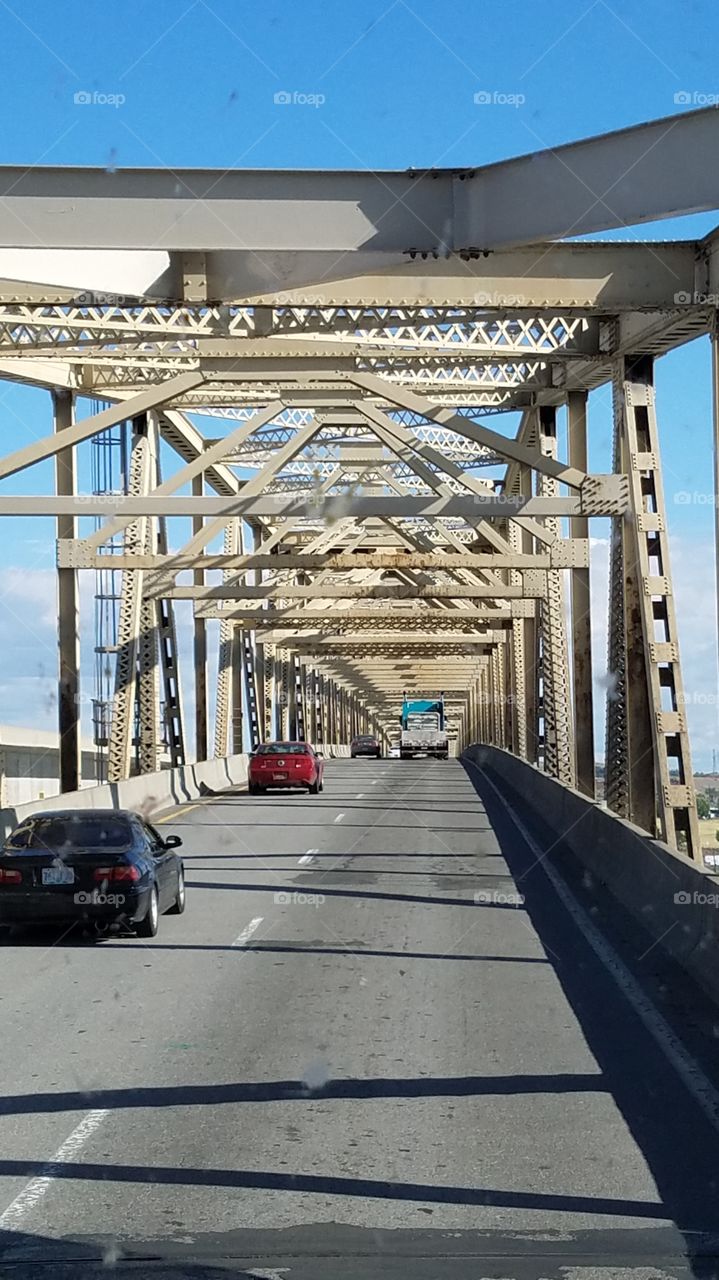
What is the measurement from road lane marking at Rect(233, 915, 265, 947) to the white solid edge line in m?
3.25

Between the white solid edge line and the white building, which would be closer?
the white solid edge line

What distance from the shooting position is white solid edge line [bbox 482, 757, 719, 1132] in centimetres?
895

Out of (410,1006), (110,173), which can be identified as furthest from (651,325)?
(410,1006)

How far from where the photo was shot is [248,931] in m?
16.0

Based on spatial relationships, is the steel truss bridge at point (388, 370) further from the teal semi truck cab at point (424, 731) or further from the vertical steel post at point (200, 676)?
the teal semi truck cab at point (424, 731)

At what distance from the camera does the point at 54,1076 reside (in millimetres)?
9453

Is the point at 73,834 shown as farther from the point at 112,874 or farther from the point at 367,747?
the point at 367,747

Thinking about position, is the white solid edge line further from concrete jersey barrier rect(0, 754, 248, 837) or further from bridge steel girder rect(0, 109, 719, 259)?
concrete jersey barrier rect(0, 754, 248, 837)

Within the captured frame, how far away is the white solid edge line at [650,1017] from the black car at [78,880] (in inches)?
169

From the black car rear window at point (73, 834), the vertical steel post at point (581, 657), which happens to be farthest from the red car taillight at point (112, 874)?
the vertical steel post at point (581, 657)

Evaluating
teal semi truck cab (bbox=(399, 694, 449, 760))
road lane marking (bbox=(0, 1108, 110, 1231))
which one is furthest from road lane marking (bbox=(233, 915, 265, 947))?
teal semi truck cab (bbox=(399, 694, 449, 760))

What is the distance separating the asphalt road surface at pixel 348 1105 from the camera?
632 cm

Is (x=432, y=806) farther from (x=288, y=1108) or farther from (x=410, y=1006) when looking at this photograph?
(x=288, y=1108)

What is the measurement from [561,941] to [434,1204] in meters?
8.59
